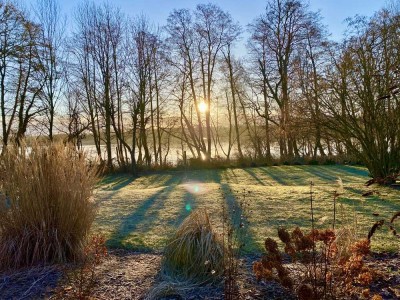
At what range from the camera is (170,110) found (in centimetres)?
2056

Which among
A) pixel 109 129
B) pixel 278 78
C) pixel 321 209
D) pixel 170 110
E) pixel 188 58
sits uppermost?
pixel 188 58

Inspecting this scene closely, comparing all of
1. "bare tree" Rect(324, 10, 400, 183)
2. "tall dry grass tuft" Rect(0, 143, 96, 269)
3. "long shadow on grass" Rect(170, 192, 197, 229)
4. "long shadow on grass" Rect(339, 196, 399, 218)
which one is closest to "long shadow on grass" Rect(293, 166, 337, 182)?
"bare tree" Rect(324, 10, 400, 183)

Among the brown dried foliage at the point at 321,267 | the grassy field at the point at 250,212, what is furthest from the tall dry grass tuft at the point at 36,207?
the brown dried foliage at the point at 321,267

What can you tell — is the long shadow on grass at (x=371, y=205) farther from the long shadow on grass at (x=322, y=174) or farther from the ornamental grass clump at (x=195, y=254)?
the long shadow on grass at (x=322, y=174)

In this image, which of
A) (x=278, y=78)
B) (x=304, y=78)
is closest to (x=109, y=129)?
(x=278, y=78)

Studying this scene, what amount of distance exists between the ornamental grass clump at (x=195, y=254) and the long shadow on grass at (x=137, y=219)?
112cm

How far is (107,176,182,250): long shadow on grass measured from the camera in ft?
13.0

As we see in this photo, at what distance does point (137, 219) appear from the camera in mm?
5445

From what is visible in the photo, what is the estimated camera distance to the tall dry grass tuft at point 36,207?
2.91 m

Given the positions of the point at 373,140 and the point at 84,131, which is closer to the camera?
the point at 373,140

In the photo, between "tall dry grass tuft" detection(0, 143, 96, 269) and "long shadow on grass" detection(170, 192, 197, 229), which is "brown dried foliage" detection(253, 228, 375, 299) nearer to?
"tall dry grass tuft" detection(0, 143, 96, 269)

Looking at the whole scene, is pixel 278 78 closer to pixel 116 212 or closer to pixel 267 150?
pixel 267 150

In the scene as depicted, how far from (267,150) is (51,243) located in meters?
17.0

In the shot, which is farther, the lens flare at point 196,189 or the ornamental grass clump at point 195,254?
the lens flare at point 196,189
